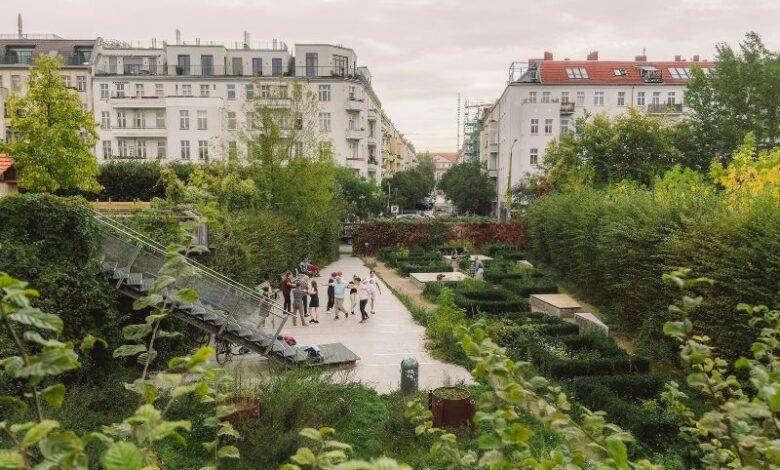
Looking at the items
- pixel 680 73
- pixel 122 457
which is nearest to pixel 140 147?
pixel 680 73

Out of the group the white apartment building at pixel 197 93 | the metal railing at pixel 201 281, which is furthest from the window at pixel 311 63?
the metal railing at pixel 201 281

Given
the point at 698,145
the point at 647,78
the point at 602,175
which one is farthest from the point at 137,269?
the point at 647,78

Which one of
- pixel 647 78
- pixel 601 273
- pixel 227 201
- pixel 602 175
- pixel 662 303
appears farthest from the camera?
pixel 647 78

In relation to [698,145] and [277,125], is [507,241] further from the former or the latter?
[277,125]

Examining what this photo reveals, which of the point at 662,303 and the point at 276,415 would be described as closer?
the point at 276,415

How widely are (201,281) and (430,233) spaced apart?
27.9m

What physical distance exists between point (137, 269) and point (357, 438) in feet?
21.9

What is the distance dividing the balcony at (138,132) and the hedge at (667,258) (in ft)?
121

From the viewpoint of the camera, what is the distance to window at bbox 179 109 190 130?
164 ft

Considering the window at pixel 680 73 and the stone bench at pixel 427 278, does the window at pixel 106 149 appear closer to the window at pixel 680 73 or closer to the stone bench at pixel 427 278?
the stone bench at pixel 427 278

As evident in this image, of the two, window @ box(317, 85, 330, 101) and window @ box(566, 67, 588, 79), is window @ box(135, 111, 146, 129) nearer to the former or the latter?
window @ box(317, 85, 330, 101)

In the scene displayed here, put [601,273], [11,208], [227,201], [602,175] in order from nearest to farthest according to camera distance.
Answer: [11,208] < [601,273] < [227,201] < [602,175]

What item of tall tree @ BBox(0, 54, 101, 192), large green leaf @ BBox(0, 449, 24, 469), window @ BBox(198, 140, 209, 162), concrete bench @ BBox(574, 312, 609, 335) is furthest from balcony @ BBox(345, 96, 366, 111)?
large green leaf @ BBox(0, 449, 24, 469)

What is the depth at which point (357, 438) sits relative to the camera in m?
10.3
